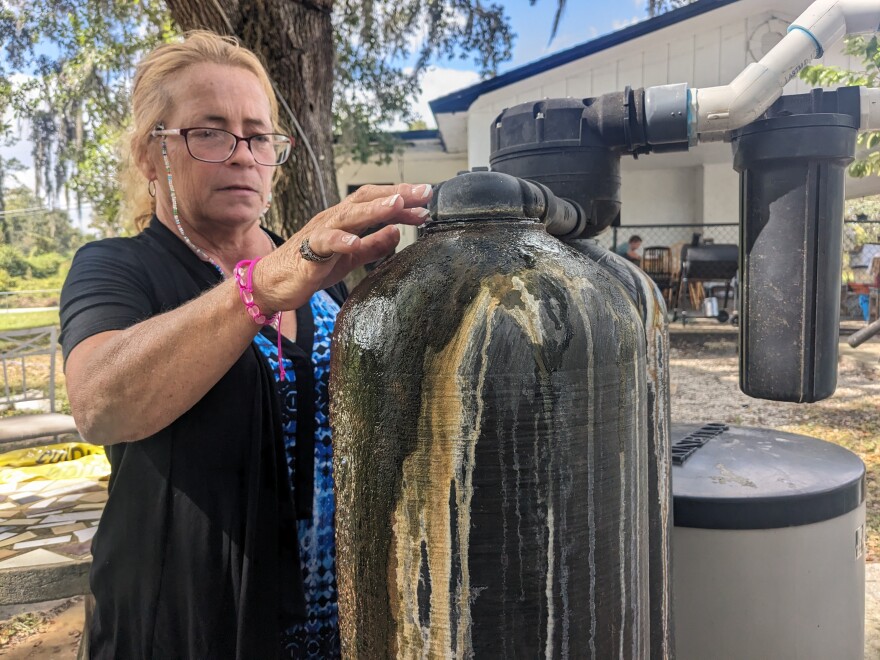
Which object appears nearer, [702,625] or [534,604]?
[534,604]

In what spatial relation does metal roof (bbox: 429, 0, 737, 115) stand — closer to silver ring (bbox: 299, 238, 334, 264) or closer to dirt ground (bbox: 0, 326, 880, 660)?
dirt ground (bbox: 0, 326, 880, 660)

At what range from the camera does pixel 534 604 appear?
0.76 metres

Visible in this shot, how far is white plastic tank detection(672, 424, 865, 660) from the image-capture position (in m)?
1.39

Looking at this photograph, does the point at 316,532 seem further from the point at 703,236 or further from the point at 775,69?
the point at 703,236

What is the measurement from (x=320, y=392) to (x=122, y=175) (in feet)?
2.59

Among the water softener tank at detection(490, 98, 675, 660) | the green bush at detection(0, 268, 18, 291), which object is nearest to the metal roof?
the water softener tank at detection(490, 98, 675, 660)

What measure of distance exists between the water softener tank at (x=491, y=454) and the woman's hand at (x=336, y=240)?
→ 66mm

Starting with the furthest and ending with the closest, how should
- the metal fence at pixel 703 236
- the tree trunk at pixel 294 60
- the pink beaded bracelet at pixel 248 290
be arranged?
1. the metal fence at pixel 703 236
2. the tree trunk at pixel 294 60
3. the pink beaded bracelet at pixel 248 290

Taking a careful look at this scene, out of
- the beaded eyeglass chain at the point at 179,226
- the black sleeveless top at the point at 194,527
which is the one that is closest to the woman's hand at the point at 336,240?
the black sleeveless top at the point at 194,527

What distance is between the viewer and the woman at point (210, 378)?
0.93m

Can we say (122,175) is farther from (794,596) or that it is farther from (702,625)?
(794,596)

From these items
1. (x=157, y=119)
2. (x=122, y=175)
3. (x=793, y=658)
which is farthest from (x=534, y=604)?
(x=122, y=175)

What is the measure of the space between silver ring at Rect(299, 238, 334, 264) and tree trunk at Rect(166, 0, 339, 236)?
2993mm

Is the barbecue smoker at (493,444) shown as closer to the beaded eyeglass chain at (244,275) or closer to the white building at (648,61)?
the beaded eyeglass chain at (244,275)
